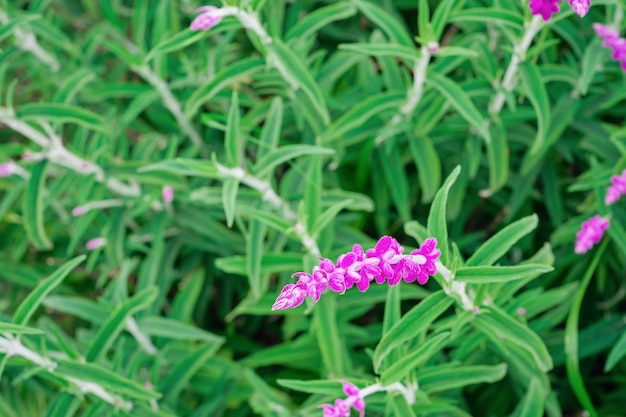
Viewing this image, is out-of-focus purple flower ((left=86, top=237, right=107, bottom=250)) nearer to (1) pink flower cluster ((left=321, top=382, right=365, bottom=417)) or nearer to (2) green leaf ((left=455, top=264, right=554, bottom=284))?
(1) pink flower cluster ((left=321, top=382, right=365, bottom=417))

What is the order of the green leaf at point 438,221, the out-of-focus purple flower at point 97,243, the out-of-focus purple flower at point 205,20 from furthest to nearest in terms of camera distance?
1. the out-of-focus purple flower at point 97,243
2. the out-of-focus purple flower at point 205,20
3. the green leaf at point 438,221

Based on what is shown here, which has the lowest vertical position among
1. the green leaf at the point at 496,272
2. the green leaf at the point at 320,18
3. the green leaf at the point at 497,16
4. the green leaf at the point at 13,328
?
Result: the green leaf at the point at 13,328

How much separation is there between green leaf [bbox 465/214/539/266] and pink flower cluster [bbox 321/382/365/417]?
373mm

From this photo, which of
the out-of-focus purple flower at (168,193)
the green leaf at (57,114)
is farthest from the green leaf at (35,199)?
the out-of-focus purple flower at (168,193)

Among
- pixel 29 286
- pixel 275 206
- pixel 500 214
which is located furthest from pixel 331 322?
pixel 29 286

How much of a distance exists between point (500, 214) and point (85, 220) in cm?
159

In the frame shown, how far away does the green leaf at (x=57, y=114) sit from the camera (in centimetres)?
221

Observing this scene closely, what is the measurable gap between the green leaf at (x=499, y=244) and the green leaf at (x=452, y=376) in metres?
0.38

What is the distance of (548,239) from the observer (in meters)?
2.81

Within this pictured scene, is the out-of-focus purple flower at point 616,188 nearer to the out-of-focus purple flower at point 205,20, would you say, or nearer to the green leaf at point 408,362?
the green leaf at point 408,362

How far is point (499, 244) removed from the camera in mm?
1595

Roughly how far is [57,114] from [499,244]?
142cm

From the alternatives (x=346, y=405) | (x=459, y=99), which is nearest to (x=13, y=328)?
(x=346, y=405)

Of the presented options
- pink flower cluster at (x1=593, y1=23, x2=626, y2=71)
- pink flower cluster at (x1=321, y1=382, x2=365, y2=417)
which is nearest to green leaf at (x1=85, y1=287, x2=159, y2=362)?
pink flower cluster at (x1=321, y1=382, x2=365, y2=417)
